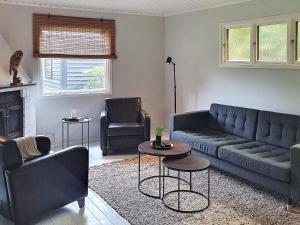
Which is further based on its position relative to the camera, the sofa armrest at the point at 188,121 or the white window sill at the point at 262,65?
the sofa armrest at the point at 188,121

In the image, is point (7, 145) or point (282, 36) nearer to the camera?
point (7, 145)

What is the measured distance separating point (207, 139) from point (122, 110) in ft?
5.77

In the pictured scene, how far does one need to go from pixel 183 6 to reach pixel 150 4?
0.56m

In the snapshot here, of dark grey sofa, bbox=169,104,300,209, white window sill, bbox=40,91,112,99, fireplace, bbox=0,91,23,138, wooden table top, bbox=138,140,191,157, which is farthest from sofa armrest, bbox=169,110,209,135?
fireplace, bbox=0,91,23,138

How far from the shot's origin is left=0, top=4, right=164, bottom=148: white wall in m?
5.02

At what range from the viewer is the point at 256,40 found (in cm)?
459

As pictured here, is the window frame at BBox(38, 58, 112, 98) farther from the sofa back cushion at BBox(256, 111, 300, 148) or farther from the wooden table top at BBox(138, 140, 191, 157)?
the sofa back cushion at BBox(256, 111, 300, 148)

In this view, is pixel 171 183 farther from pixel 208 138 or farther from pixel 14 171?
pixel 14 171

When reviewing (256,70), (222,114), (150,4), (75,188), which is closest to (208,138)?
(222,114)

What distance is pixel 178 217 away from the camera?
304 cm

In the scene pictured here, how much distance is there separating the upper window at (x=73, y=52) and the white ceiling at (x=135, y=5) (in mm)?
214

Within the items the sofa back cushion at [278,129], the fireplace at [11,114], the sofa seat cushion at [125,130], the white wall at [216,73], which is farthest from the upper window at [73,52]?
the sofa back cushion at [278,129]

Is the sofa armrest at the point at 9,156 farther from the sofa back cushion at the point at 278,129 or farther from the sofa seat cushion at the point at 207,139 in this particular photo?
the sofa back cushion at the point at 278,129

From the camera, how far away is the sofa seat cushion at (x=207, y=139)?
13.2ft
